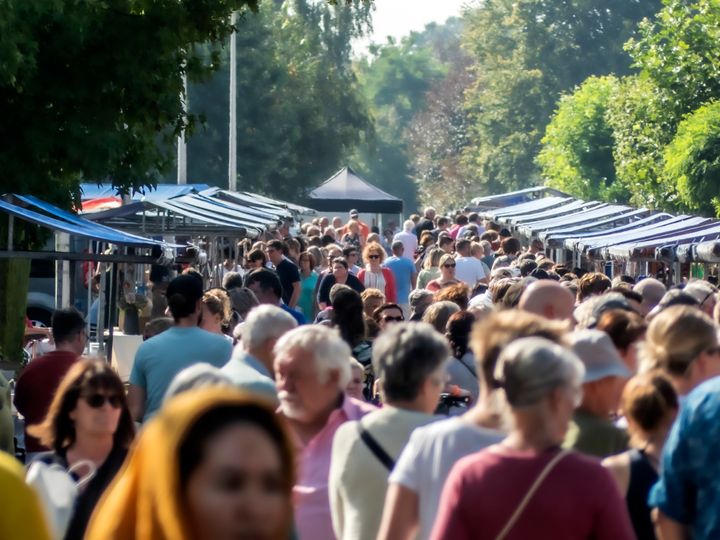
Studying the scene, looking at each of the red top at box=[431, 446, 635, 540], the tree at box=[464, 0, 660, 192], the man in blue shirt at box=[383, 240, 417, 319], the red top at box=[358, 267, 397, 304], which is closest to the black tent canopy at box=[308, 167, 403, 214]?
the man in blue shirt at box=[383, 240, 417, 319]

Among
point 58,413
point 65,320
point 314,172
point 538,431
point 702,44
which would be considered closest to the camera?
point 538,431

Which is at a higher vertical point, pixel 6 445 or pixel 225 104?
pixel 225 104

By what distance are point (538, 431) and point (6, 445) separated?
158 inches

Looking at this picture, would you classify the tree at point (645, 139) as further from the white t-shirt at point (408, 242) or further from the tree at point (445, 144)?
the tree at point (445, 144)

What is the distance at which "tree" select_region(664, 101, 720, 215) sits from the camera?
29031 mm

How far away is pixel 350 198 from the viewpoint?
43.9 meters

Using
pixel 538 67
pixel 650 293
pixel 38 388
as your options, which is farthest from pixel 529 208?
pixel 538 67

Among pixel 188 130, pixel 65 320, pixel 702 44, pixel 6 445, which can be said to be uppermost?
pixel 702 44

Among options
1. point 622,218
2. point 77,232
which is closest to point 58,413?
point 77,232

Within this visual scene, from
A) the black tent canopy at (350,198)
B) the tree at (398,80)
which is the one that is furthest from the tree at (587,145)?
the tree at (398,80)

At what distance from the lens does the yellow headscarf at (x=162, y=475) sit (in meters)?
2.72

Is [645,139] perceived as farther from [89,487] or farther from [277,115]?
[89,487]

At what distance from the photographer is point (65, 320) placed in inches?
352

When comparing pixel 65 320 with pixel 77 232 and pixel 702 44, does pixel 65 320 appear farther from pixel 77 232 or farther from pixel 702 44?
pixel 702 44
